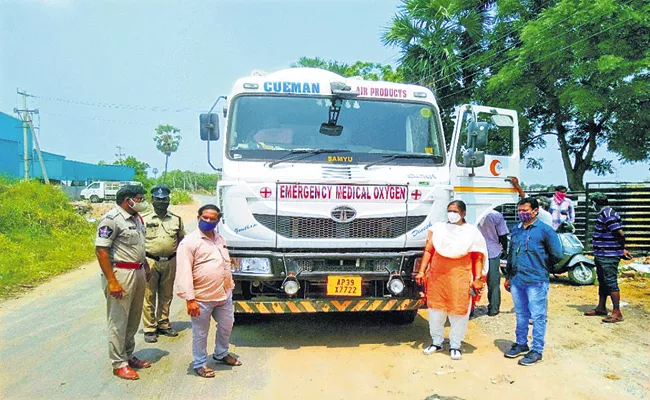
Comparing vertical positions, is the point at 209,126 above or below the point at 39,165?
below

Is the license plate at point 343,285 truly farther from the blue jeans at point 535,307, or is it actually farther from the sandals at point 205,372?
the blue jeans at point 535,307

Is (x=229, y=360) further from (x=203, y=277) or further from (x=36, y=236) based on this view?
(x=36, y=236)

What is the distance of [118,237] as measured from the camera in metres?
4.54

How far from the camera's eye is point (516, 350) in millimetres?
5129

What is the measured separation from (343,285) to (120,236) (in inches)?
82.9

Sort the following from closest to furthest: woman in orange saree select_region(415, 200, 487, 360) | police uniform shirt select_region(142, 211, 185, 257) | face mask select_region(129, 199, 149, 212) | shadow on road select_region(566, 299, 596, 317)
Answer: face mask select_region(129, 199, 149, 212) → woman in orange saree select_region(415, 200, 487, 360) → police uniform shirt select_region(142, 211, 185, 257) → shadow on road select_region(566, 299, 596, 317)

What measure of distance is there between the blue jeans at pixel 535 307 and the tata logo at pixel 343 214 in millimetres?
1735

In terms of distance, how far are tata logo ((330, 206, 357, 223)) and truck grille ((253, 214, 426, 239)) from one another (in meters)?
0.04

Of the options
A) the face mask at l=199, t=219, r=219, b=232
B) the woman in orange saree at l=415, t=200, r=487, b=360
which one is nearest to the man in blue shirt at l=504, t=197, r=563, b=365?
the woman in orange saree at l=415, t=200, r=487, b=360

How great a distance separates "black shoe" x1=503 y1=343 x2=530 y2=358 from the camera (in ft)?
16.7

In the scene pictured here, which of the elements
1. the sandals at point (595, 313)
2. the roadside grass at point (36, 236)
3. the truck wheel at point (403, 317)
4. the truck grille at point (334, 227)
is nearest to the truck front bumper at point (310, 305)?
the truck grille at point (334, 227)

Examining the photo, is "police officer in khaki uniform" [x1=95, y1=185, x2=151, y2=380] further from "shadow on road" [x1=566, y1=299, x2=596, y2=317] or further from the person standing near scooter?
"shadow on road" [x1=566, y1=299, x2=596, y2=317]

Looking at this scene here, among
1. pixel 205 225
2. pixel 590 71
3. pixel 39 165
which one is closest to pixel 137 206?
pixel 205 225

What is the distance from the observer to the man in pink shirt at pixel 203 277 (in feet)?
14.7
